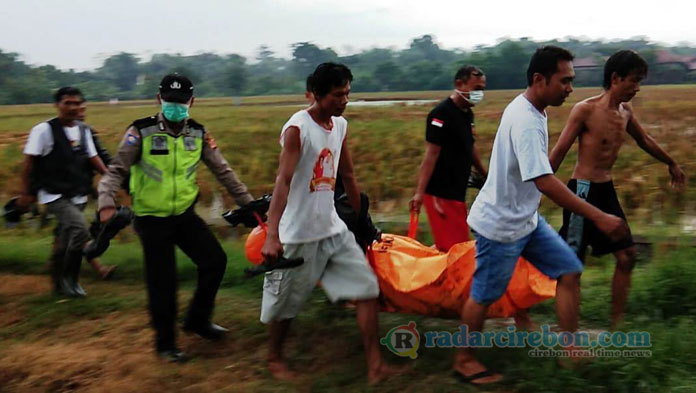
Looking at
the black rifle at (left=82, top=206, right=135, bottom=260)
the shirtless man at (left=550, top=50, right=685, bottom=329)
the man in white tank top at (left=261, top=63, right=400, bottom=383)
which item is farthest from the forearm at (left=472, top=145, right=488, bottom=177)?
the black rifle at (left=82, top=206, right=135, bottom=260)

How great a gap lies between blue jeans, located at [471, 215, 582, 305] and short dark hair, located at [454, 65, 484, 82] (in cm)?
171

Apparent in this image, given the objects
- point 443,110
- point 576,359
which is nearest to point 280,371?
point 576,359

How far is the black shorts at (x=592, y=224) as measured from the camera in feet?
14.7

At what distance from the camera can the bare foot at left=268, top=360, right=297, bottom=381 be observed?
4.32 m

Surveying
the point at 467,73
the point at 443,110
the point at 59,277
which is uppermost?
the point at 467,73

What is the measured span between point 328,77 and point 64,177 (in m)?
3.05

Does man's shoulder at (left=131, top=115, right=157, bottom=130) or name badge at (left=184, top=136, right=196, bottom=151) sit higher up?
man's shoulder at (left=131, top=115, right=157, bottom=130)

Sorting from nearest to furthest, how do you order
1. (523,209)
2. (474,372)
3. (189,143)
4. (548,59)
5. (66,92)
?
(548,59) → (523,209) → (474,372) → (189,143) → (66,92)

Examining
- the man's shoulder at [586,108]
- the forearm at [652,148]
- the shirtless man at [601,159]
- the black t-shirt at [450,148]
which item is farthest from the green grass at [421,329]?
the man's shoulder at [586,108]

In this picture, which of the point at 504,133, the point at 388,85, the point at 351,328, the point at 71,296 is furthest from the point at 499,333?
the point at 388,85

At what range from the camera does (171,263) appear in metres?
4.75

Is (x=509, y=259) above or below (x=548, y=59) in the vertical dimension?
below

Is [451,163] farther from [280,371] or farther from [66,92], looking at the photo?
[66,92]

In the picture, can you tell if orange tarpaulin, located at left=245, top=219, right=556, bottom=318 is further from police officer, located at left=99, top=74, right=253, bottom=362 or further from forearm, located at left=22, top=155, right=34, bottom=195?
forearm, located at left=22, top=155, right=34, bottom=195
